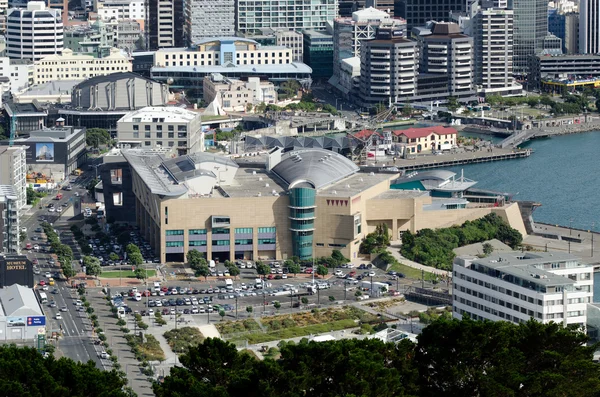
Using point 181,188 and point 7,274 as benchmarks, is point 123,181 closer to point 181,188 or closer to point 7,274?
point 181,188

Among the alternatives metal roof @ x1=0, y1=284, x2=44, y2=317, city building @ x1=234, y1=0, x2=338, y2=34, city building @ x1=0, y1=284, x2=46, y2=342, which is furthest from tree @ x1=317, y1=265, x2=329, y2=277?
city building @ x1=234, y1=0, x2=338, y2=34

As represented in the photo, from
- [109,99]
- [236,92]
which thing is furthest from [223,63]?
[109,99]

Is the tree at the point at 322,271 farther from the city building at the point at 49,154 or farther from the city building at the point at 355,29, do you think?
the city building at the point at 355,29

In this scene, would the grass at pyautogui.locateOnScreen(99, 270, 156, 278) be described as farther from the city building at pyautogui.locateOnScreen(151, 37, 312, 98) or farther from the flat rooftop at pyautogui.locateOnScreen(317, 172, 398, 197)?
the city building at pyautogui.locateOnScreen(151, 37, 312, 98)

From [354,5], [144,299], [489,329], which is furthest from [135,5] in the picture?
[489,329]

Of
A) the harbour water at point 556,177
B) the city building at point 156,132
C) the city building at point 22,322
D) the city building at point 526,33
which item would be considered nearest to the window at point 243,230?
the city building at point 22,322
